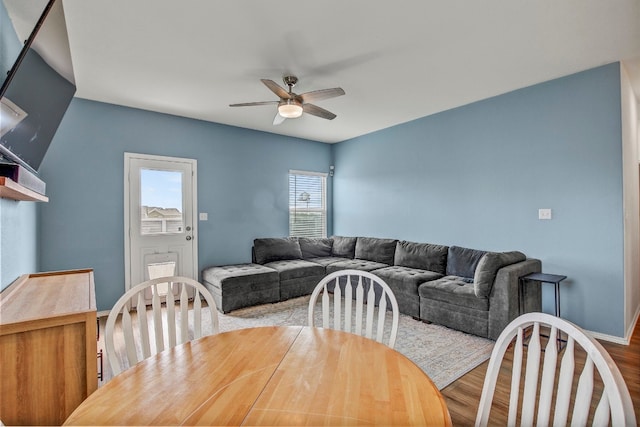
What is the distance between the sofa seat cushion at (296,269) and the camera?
437cm

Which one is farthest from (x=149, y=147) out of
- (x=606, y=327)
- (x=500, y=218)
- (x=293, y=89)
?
(x=606, y=327)

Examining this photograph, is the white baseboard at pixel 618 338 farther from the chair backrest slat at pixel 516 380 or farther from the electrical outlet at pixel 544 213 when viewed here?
the chair backrest slat at pixel 516 380

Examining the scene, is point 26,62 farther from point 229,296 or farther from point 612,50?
point 612,50

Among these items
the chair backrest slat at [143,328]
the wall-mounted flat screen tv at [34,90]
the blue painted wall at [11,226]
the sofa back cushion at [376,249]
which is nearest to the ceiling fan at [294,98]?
the wall-mounted flat screen tv at [34,90]

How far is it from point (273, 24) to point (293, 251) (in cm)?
351

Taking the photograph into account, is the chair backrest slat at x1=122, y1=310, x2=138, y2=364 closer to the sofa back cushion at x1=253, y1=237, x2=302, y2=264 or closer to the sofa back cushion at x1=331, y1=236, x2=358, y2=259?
the sofa back cushion at x1=253, y1=237, x2=302, y2=264

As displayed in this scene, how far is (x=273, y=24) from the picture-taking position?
2.31m

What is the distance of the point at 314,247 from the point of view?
5500 millimetres

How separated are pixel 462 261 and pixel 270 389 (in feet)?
11.2

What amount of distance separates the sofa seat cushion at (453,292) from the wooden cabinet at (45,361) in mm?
3066

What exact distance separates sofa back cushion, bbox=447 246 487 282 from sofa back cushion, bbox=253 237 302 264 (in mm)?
2386

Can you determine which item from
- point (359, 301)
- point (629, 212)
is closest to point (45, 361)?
point (359, 301)

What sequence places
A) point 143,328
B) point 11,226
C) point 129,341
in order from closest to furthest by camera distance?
point 129,341
point 143,328
point 11,226

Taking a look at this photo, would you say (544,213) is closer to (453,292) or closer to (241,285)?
(453,292)
